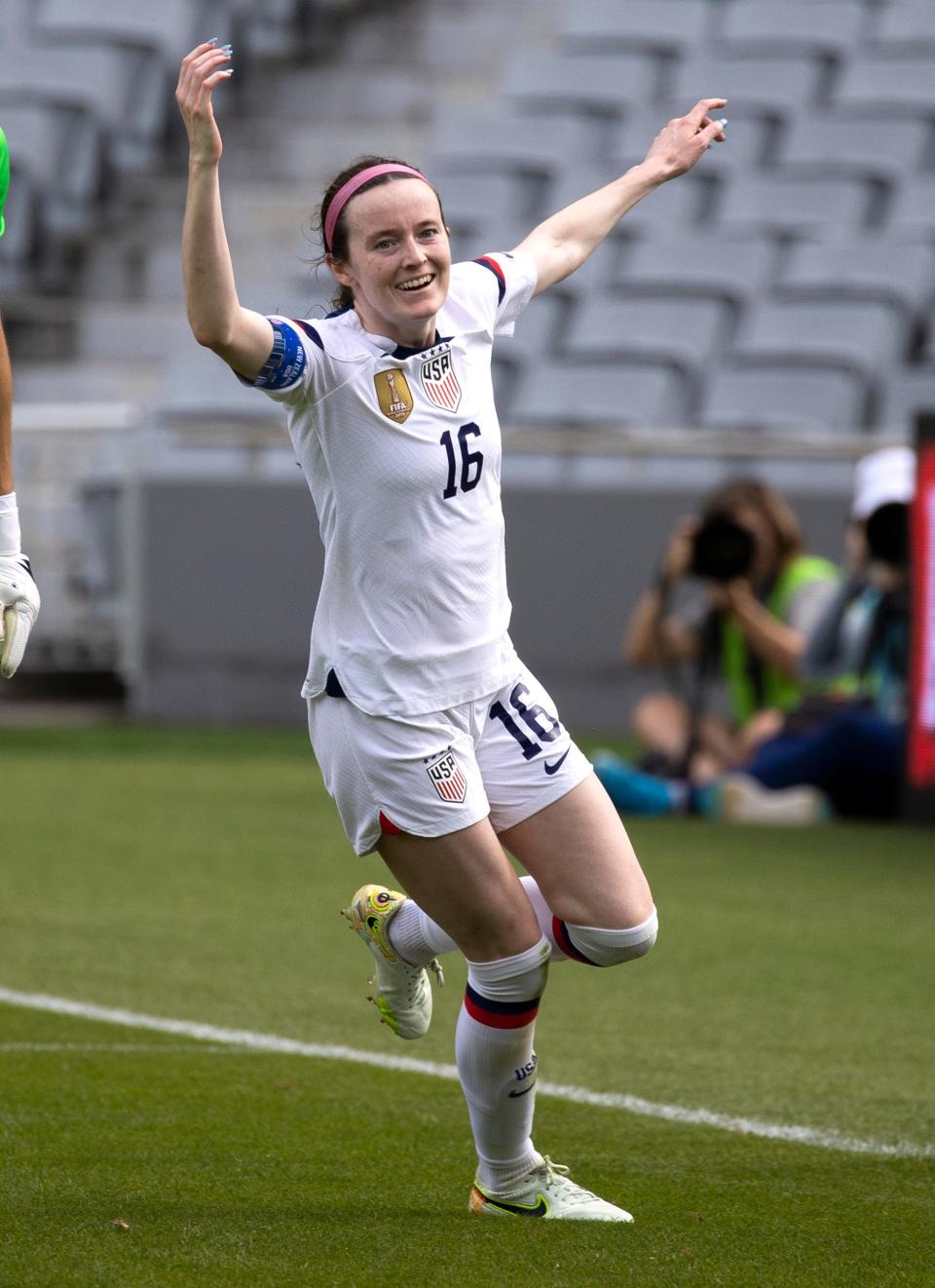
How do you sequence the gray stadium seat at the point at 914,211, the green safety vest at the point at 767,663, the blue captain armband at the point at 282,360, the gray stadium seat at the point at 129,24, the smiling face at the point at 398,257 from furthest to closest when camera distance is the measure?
1. the gray stadium seat at the point at 129,24
2. the gray stadium seat at the point at 914,211
3. the green safety vest at the point at 767,663
4. the smiling face at the point at 398,257
5. the blue captain armband at the point at 282,360

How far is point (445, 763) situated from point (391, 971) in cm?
67

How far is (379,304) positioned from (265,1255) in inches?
65.8

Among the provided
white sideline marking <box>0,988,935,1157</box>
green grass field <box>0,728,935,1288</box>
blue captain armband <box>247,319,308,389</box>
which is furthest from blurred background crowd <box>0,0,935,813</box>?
blue captain armband <box>247,319,308,389</box>

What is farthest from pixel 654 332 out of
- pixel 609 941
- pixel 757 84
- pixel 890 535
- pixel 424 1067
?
pixel 609 941

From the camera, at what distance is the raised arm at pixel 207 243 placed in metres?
3.47

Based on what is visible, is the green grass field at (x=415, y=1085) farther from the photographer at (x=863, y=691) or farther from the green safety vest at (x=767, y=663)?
the green safety vest at (x=767, y=663)

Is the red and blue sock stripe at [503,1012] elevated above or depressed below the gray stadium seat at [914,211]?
below

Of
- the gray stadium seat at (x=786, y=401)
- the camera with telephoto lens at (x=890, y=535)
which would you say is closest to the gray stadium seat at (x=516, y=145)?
the gray stadium seat at (x=786, y=401)

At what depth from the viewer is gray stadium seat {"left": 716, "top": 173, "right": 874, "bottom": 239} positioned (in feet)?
54.9

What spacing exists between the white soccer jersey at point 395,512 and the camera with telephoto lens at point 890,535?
6110 mm

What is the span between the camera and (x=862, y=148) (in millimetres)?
17125

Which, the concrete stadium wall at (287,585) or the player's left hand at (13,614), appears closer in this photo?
the player's left hand at (13,614)

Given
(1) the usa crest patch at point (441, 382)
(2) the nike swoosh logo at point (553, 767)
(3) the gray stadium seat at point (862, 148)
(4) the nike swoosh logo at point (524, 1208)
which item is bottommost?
(4) the nike swoosh logo at point (524, 1208)

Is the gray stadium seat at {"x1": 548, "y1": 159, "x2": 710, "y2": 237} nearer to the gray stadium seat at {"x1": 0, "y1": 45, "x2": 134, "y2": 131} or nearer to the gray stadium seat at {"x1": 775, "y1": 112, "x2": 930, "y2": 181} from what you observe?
the gray stadium seat at {"x1": 775, "y1": 112, "x2": 930, "y2": 181}
